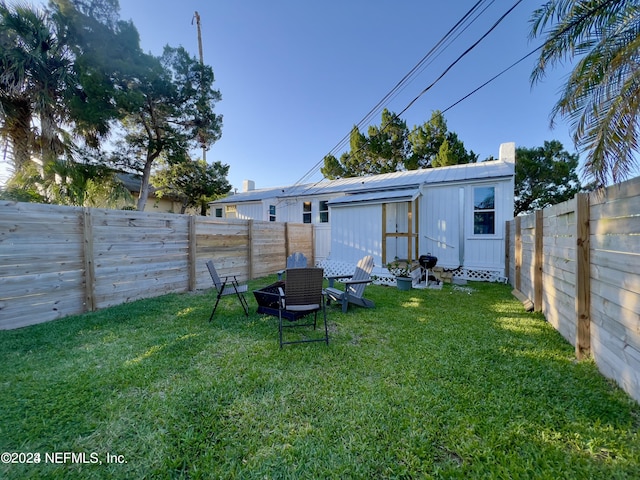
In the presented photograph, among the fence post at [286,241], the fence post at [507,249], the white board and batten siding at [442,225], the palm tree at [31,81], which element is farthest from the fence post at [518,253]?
the palm tree at [31,81]

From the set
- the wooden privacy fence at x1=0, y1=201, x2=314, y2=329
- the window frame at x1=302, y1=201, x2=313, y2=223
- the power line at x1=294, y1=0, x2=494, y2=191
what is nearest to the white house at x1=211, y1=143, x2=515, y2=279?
the power line at x1=294, y1=0, x2=494, y2=191

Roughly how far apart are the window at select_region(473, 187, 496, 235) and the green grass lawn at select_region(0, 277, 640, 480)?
534 centimetres

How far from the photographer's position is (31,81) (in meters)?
7.68

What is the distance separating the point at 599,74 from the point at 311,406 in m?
5.00

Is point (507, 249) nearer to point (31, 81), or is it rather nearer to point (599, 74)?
point (599, 74)

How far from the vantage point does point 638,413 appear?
86.4 inches

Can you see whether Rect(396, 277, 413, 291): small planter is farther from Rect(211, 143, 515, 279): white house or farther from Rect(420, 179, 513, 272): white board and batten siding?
Rect(420, 179, 513, 272): white board and batten siding

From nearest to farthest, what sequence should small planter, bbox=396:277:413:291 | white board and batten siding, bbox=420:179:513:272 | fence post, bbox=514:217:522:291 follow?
fence post, bbox=514:217:522:291 → small planter, bbox=396:277:413:291 → white board and batten siding, bbox=420:179:513:272

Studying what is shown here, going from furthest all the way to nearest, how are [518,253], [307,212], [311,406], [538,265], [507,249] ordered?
[307,212], [507,249], [518,253], [538,265], [311,406]

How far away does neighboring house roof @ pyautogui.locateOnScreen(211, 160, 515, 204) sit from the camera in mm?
9164

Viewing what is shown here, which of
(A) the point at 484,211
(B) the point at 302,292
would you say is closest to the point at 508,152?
(A) the point at 484,211

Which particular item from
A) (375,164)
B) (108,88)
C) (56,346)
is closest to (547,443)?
(56,346)

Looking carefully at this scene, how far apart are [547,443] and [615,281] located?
1.72 metres

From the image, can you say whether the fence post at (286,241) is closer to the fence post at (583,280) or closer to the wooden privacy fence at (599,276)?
the wooden privacy fence at (599,276)
